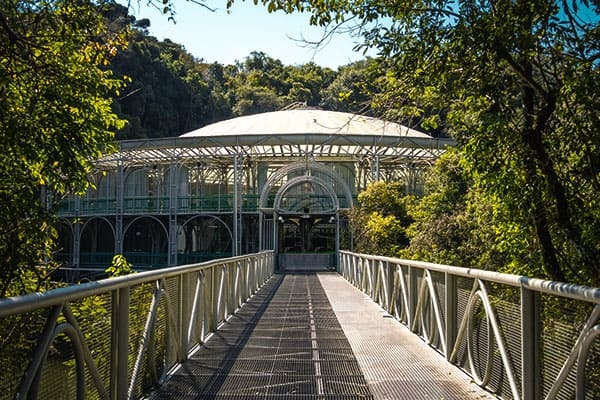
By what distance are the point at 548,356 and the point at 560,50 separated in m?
2.92

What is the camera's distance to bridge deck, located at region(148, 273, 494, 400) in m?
5.64

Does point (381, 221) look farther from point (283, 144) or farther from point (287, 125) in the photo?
point (287, 125)

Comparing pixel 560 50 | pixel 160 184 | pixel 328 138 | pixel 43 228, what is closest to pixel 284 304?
pixel 43 228

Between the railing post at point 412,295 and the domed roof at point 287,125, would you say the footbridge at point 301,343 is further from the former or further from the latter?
the domed roof at point 287,125

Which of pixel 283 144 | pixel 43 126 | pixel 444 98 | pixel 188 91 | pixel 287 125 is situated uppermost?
→ pixel 188 91

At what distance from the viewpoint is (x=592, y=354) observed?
10.7ft

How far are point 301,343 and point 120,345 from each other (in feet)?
13.7

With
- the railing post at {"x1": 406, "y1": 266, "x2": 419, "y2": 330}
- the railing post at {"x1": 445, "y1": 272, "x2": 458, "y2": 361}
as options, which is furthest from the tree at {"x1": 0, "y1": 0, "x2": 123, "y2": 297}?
the railing post at {"x1": 406, "y1": 266, "x2": 419, "y2": 330}

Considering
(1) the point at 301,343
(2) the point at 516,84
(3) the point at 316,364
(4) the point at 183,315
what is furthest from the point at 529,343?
(1) the point at 301,343

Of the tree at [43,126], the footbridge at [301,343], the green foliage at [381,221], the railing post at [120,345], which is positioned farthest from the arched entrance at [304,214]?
the railing post at [120,345]

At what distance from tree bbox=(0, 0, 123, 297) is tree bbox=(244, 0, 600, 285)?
7.60 feet

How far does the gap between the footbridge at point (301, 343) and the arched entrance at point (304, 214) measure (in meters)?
22.2

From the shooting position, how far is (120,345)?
456cm

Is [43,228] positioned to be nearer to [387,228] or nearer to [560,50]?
[560,50]
